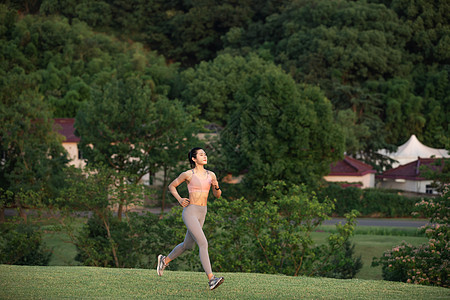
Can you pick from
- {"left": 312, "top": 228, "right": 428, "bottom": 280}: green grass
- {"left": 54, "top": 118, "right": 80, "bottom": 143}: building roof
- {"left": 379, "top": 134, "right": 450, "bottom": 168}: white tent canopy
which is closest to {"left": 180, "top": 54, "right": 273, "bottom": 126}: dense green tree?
{"left": 54, "top": 118, "right": 80, "bottom": 143}: building roof

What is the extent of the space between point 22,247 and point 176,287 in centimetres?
1181

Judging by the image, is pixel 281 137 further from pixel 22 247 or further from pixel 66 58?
pixel 66 58

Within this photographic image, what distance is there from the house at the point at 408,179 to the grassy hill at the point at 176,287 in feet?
134

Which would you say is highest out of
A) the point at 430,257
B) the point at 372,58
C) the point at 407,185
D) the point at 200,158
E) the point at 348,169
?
the point at 200,158

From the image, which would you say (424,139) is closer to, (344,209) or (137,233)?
(344,209)

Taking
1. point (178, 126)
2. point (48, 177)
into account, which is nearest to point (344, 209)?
point (178, 126)

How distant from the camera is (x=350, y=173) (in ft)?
170

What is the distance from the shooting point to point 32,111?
1435 inches

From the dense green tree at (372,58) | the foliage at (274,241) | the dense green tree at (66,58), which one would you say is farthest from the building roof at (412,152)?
the foliage at (274,241)

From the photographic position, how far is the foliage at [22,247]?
21047 millimetres

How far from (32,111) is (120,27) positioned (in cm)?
6815

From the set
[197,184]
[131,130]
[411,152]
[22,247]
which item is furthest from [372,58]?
[197,184]

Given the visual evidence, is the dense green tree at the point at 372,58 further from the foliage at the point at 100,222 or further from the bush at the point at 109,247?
the bush at the point at 109,247

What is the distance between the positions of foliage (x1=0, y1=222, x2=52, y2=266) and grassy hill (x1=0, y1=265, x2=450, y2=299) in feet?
28.4
